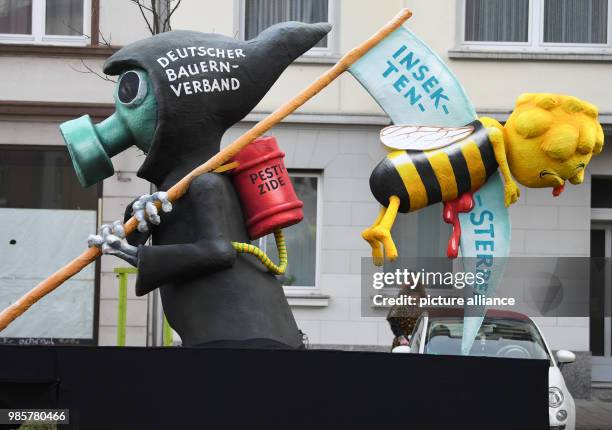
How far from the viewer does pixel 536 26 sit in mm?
15078

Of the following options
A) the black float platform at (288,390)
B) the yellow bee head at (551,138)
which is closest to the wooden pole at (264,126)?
the yellow bee head at (551,138)

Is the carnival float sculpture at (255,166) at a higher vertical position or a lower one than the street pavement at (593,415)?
higher

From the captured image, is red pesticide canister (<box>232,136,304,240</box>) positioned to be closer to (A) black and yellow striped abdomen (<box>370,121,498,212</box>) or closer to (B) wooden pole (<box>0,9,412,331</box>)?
(B) wooden pole (<box>0,9,412,331</box>)

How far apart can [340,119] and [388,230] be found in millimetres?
9150

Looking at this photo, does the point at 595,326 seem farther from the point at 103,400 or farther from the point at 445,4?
the point at 103,400

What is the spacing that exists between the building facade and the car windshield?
13.3ft

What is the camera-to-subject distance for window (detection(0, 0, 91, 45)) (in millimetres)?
15188

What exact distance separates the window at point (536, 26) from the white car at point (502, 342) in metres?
5.25

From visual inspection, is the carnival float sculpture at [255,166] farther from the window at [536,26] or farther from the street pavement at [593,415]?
the window at [536,26]

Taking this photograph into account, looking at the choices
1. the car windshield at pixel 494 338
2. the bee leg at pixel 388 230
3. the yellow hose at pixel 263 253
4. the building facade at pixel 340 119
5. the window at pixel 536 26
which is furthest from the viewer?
the window at pixel 536 26

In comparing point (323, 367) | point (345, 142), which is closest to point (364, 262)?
point (345, 142)

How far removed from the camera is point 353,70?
5891 mm

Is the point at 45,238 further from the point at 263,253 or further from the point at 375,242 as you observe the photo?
the point at 375,242

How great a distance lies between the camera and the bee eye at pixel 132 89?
5.96 m
